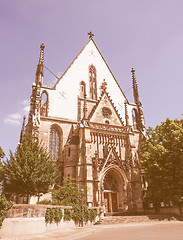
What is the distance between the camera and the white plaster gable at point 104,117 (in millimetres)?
32644

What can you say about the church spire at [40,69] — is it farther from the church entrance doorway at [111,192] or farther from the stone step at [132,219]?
the stone step at [132,219]

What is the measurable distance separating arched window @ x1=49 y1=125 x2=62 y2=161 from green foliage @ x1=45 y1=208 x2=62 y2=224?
13.6m

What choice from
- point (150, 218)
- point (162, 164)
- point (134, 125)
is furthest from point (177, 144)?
point (134, 125)

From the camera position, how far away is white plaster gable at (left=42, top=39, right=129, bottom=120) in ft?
108

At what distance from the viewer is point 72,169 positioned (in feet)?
88.6

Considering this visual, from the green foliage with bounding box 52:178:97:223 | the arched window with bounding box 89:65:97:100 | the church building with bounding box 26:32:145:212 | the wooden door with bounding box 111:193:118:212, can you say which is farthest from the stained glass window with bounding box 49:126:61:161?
the arched window with bounding box 89:65:97:100

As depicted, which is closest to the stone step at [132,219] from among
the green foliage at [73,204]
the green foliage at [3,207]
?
the green foliage at [73,204]

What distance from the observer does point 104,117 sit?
3359 cm

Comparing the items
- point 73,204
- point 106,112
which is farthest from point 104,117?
point 73,204

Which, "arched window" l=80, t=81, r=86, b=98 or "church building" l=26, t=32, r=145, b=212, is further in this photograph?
"arched window" l=80, t=81, r=86, b=98

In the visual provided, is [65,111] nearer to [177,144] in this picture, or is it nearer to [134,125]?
[134,125]

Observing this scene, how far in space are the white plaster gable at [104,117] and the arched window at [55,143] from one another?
547 cm

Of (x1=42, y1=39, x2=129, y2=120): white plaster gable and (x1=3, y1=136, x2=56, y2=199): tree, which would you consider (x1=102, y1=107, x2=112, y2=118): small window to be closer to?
(x1=42, y1=39, x2=129, y2=120): white plaster gable

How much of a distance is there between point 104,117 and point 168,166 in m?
12.8
